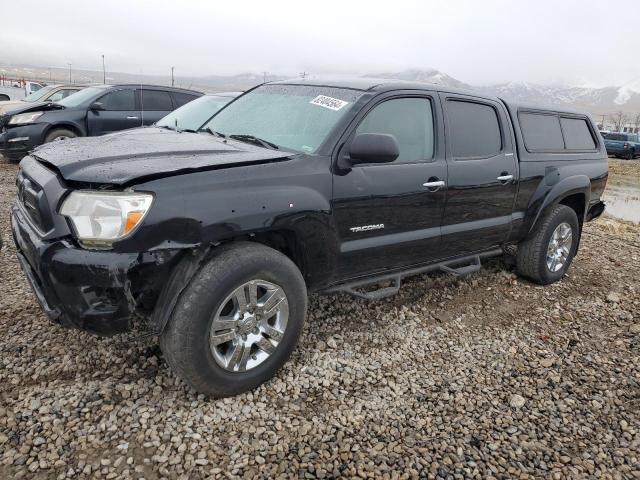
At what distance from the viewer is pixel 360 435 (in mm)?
2529

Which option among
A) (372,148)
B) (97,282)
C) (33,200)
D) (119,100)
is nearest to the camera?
(97,282)

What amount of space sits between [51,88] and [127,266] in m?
11.2

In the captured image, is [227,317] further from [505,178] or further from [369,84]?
[505,178]

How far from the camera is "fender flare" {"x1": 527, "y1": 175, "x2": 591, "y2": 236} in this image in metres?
4.39

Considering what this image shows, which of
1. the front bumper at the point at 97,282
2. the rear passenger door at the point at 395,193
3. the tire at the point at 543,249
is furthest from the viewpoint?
the tire at the point at 543,249

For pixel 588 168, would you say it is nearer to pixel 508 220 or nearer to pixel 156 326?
pixel 508 220

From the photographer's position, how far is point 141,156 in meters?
2.62

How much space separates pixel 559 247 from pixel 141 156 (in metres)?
4.03

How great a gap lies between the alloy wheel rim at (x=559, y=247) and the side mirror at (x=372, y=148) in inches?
101

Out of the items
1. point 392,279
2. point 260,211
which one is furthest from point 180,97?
point 260,211

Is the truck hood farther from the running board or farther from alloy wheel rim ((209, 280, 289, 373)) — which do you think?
the running board

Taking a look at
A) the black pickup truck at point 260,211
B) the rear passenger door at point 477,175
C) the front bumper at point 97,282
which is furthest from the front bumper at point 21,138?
the rear passenger door at point 477,175

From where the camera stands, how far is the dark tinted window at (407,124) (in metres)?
3.26

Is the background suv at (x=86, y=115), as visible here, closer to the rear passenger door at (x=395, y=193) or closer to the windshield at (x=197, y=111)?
the windshield at (x=197, y=111)
